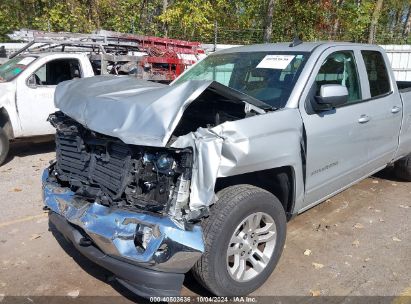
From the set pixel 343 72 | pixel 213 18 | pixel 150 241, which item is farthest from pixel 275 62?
pixel 213 18

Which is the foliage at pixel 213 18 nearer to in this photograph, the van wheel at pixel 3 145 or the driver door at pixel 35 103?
A: the driver door at pixel 35 103

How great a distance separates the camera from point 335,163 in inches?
155

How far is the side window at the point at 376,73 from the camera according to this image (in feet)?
15.1

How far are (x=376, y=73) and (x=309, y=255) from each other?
222 centimetres

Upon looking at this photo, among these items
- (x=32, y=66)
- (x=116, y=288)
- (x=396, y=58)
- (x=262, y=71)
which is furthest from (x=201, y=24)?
(x=116, y=288)

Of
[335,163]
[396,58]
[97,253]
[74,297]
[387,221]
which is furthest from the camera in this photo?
[396,58]

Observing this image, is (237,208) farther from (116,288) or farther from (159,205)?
(116,288)

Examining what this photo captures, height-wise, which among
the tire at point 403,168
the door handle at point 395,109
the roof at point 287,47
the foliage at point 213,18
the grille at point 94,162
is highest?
the foliage at point 213,18

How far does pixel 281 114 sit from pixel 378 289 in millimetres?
1604

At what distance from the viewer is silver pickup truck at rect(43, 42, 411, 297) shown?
8.87 ft

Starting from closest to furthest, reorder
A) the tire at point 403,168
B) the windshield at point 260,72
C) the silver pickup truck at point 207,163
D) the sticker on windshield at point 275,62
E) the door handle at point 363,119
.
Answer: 1. the silver pickup truck at point 207,163
2. the windshield at point 260,72
3. the sticker on windshield at point 275,62
4. the door handle at point 363,119
5. the tire at point 403,168

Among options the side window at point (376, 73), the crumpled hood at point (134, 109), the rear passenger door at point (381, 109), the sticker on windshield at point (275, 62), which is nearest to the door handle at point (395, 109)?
the rear passenger door at point (381, 109)

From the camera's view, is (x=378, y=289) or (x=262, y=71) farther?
(x=262, y=71)

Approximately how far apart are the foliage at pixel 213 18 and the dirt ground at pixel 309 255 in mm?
11548
